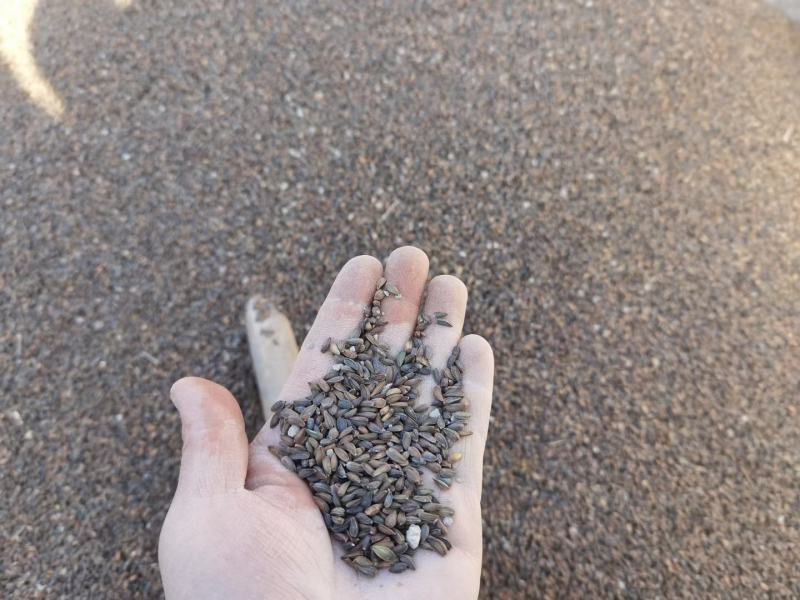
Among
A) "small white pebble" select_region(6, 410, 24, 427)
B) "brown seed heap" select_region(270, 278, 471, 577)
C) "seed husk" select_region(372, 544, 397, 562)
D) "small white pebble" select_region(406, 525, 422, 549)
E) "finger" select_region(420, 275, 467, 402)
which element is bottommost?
"small white pebble" select_region(6, 410, 24, 427)

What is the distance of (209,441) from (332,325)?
0.52m

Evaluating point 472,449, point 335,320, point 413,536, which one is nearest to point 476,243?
point 335,320

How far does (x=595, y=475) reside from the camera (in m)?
2.19

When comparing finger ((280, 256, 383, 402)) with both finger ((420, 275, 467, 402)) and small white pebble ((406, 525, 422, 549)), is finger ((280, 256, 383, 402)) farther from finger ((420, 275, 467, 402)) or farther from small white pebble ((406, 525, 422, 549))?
small white pebble ((406, 525, 422, 549))

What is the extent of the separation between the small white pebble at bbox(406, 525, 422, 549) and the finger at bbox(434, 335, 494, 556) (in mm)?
99

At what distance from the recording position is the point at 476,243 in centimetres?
246

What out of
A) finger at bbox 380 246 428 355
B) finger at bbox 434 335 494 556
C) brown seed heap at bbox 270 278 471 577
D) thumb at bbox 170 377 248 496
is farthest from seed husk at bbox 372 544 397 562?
finger at bbox 380 246 428 355

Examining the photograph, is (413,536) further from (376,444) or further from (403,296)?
(403,296)

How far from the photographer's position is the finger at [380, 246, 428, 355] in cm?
192

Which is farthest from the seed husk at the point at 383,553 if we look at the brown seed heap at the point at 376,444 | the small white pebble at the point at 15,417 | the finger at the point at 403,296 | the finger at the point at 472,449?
the small white pebble at the point at 15,417

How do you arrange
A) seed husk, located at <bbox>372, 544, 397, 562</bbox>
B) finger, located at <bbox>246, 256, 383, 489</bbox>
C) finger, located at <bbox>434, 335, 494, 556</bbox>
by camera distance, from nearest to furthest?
seed husk, located at <bbox>372, 544, 397, 562</bbox>, finger, located at <bbox>434, 335, 494, 556</bbox>, finger, located at <bbox>246, 256, 383, 489</bbox>

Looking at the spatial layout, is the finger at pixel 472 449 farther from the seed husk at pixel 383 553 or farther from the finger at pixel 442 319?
the seed husk at pixel 383 553

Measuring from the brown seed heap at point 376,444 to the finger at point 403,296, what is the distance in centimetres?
3

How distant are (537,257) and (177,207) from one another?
52.7 inches
